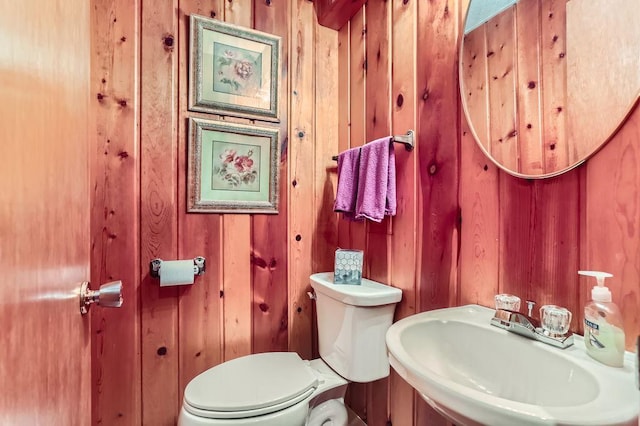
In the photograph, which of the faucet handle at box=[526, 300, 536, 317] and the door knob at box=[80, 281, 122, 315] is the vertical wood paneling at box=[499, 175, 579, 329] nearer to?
the faucet handle at box=[526, 300, 536, 317]

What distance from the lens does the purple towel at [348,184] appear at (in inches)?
55.1

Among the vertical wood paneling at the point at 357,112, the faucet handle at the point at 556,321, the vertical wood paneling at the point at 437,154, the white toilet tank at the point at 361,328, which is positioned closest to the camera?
the faucet handle at the point at 556,321

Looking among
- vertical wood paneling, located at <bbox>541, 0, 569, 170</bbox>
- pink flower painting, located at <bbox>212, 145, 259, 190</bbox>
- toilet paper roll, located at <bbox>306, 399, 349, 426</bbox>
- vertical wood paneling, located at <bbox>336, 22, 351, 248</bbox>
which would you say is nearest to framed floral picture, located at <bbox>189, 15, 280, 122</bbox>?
pink flower painting, located at <bbox>212, 145, 259, 190</bbox>

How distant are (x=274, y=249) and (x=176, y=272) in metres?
0.47

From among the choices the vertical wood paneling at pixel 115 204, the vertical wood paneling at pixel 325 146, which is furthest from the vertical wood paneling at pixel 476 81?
the vertical wood paneling at pixel 115 204

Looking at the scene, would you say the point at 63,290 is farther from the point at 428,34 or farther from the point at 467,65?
the point at 428,34

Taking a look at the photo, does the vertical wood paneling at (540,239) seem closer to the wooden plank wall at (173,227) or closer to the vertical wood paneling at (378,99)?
the vertical wood paneling at (378,99)

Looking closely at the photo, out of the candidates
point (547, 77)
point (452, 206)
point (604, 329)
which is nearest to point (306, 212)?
point (452, 206)

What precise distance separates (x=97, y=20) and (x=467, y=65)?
58.0 inches

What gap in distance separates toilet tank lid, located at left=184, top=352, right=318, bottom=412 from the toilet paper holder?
419 mm

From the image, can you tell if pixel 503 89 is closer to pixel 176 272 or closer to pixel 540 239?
pixel 540 239

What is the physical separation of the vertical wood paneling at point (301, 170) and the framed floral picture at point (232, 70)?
13 cm

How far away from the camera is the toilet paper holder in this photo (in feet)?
4.33

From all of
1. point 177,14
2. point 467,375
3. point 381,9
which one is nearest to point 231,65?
point 177,14
